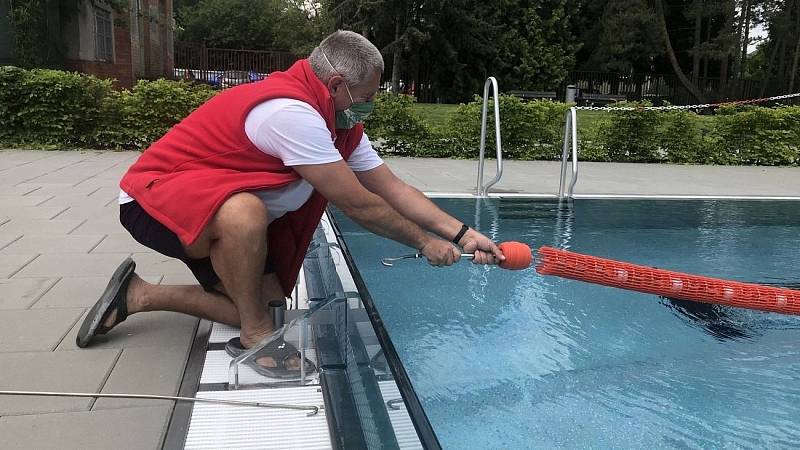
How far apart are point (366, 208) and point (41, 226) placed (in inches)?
131

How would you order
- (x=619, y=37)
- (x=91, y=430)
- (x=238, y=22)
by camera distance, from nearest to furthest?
(x=91, y=430) → (x=619, y=37) → (x=238, y=22)

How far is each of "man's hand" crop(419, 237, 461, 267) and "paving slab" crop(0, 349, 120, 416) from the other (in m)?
1.23

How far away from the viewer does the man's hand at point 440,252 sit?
2.30m

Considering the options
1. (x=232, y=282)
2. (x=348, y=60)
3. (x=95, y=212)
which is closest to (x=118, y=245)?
(x=95, y=212)

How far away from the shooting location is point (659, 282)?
2764mm

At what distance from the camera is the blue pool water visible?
8.46 ft

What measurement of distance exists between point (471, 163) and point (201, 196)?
25.3 feet

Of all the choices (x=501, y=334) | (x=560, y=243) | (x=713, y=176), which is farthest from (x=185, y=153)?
(x=713, y=176)

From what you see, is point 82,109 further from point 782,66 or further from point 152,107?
point 782,66

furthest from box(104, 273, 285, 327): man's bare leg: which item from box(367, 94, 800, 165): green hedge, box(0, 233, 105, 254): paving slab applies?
box(367, 94, 800, 165): green hedge

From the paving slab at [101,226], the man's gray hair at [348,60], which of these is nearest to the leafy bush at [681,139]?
the paving slab at [101,226]

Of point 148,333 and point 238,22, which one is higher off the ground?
point 238,22

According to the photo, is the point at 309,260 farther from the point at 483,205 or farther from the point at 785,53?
the point at 785,53

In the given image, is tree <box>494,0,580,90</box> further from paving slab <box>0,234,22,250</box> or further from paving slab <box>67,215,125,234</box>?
paving slab <box>0,234,22,250</box>
